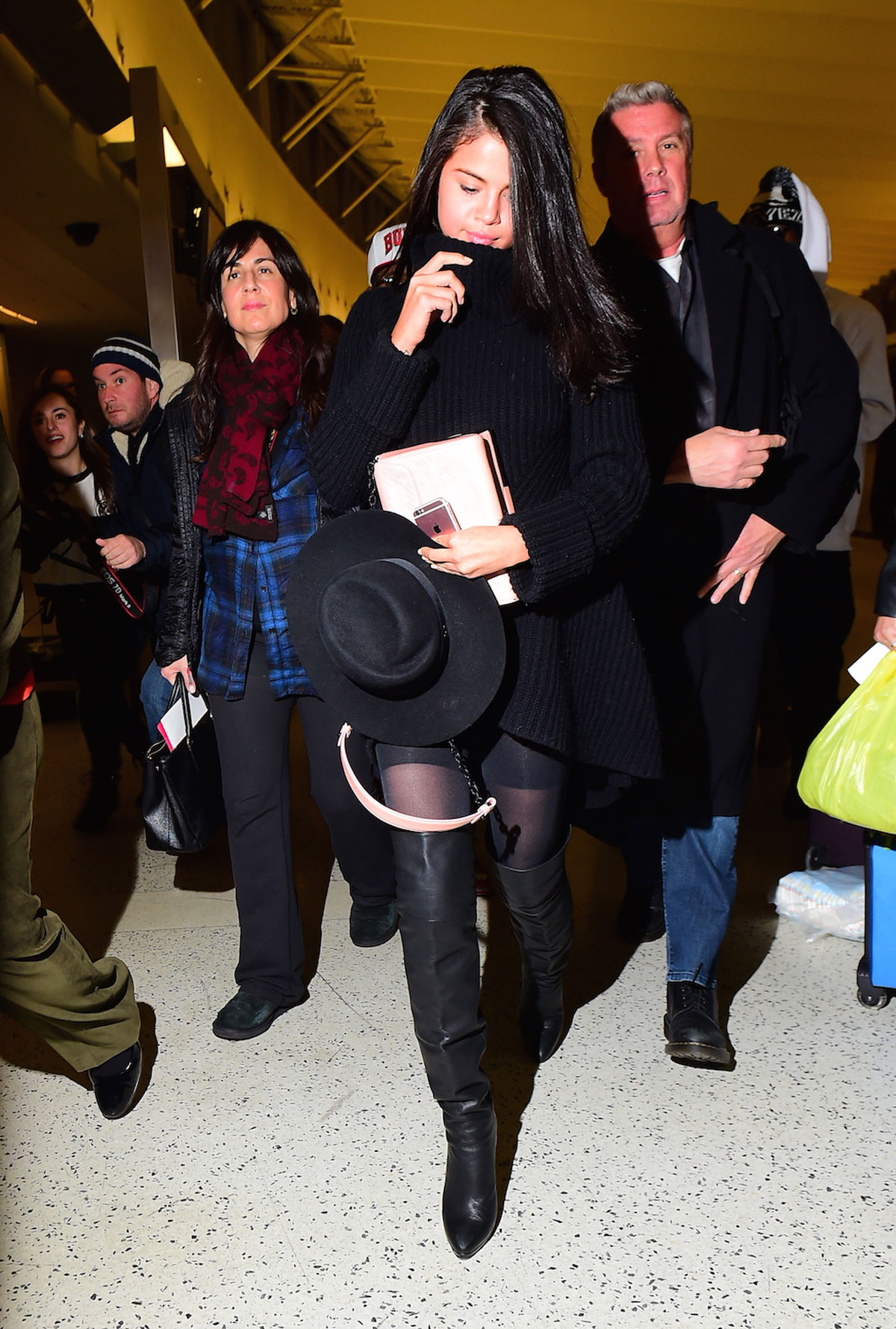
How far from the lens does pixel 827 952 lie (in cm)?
258

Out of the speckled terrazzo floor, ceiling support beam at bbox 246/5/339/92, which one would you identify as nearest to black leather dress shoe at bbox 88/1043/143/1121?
the speckled terrazzo floor

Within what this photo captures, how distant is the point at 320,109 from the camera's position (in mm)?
11000

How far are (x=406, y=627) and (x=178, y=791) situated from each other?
3.44 ft

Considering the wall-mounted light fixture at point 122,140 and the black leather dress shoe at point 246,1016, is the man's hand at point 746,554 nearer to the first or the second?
the black leather dress shoe at point 246,1016

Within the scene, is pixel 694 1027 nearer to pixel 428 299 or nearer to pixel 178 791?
pixel 178 791

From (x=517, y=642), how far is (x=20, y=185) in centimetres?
606

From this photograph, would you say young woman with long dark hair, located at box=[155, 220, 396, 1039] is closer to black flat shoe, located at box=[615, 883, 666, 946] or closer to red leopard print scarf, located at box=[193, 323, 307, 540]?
red leopard print scarf, located at box=[193, 323, 307, 540]

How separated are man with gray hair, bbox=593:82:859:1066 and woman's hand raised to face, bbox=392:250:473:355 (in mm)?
511

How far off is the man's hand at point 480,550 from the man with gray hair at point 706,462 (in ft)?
1.84

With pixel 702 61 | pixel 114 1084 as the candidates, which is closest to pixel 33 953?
pixel 114 1084

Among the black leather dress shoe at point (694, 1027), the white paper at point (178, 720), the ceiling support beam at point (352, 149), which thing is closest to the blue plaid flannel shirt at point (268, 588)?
the white paper at point (178, 720)

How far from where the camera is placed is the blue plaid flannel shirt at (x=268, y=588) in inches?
86.4

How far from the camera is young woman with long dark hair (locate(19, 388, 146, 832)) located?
3.68 metres

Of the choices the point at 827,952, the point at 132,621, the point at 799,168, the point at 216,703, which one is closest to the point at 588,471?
the point at 216,703
